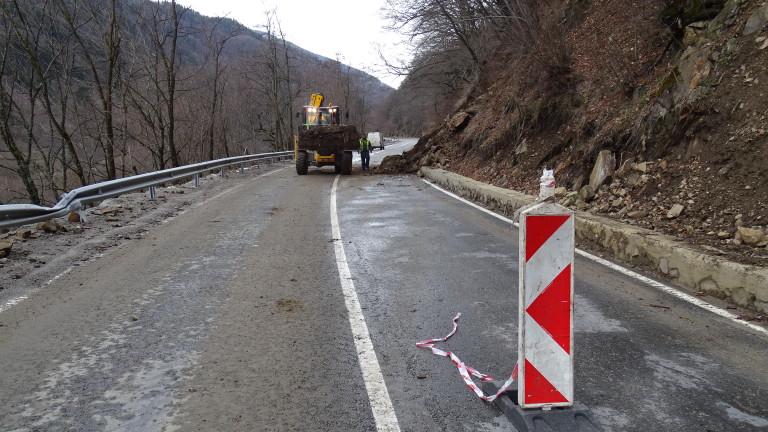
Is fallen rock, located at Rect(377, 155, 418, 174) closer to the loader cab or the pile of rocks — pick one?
the loader cab

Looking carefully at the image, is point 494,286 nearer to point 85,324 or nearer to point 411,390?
point 411,390

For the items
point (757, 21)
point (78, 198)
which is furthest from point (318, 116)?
point (757, 21)

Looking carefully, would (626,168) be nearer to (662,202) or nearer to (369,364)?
(662,202)

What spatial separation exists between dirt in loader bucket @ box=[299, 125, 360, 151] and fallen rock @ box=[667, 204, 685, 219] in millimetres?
15216

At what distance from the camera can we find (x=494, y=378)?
131 inches

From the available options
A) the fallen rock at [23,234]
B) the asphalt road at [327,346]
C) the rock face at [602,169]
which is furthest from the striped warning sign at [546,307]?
the fallen rock at [23,234]

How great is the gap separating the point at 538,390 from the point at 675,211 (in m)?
5.36

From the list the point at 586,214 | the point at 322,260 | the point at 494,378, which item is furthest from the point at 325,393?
the point at 586,214

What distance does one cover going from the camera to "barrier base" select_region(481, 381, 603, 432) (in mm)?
2588

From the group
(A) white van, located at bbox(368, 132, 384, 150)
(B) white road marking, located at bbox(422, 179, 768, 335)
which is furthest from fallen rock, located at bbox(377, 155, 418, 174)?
(A) white van, located at bbox(368, 132, 384, 150)

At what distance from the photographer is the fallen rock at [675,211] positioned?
6.85 metres

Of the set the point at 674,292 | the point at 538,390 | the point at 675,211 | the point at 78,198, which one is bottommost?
the point at 674,292

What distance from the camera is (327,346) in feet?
12.7

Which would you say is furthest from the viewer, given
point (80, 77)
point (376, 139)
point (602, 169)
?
point (376, 139)
